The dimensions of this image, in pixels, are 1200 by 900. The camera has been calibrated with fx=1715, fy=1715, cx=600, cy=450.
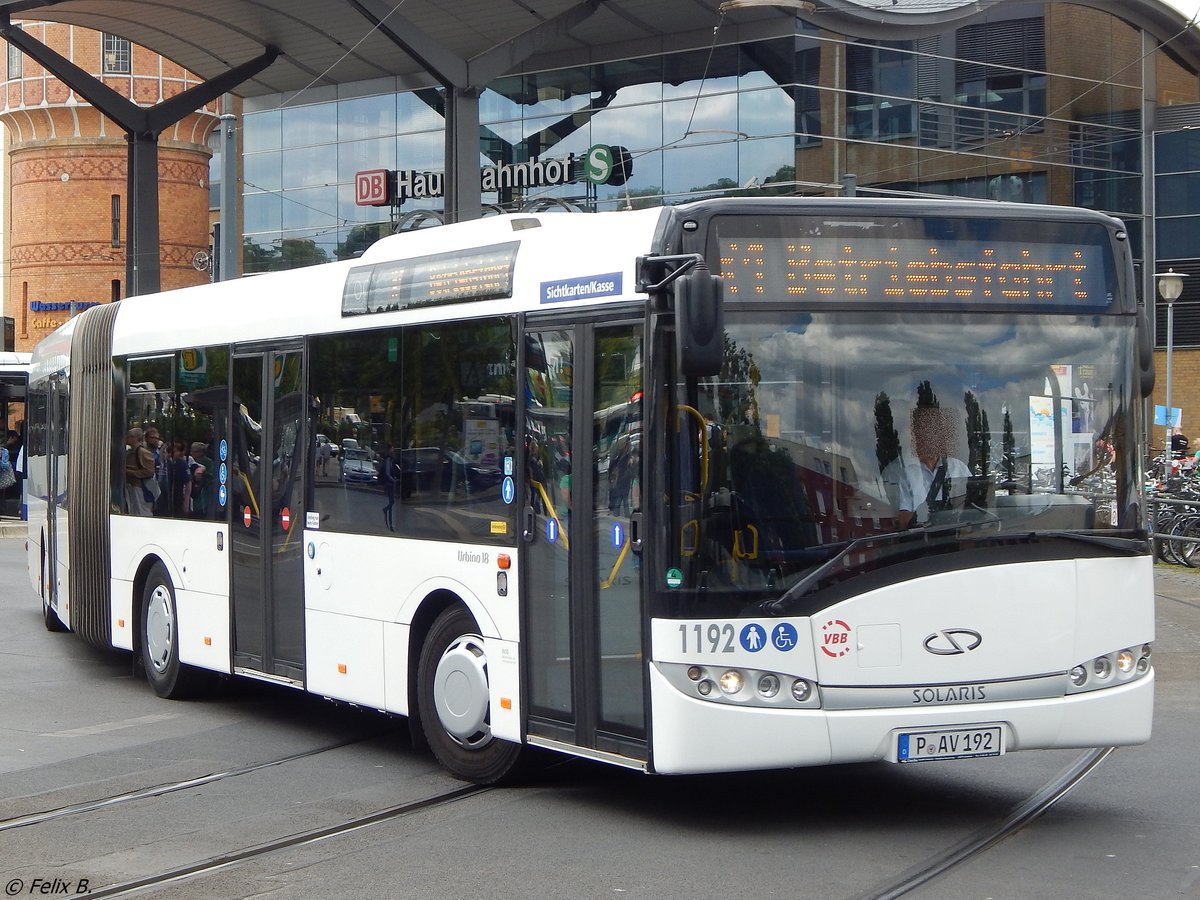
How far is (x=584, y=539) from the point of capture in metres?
7.78

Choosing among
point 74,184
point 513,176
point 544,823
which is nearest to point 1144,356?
point 544,823

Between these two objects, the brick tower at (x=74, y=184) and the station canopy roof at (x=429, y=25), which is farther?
the brick tower at (x=74, y=184)

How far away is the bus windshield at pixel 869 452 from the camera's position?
7.26 meters

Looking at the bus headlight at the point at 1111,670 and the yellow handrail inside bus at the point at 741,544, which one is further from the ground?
the yellow handrail inside bus at the point at 741,544

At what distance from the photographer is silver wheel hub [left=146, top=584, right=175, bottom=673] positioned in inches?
484

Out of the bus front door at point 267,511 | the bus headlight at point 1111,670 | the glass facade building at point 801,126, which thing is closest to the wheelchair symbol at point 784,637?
the bus headlight at point 1111,670

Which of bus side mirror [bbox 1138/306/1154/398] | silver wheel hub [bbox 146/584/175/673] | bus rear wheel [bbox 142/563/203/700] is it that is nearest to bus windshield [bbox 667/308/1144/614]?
bus side mirror [bbox 1138/306/1154/398]

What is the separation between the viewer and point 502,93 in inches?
1487

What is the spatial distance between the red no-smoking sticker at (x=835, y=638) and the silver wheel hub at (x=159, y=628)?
20.9 ft

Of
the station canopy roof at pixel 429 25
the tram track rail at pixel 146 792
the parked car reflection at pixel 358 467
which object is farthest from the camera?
the station canopy roof at pixel 429 25

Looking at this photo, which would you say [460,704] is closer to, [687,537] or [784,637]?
[687,537]

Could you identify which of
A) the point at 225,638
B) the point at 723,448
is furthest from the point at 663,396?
the point at 225,638

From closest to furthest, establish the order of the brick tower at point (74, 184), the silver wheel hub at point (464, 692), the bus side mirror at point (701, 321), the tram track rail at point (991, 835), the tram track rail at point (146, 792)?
the tram track rail at point (991, 835) → the bus side mirror at point (701, 321) → the tram track rail at point (146, 792) → the silver wheel hub at point (464, 692) → the brick tower at point (74, 184)

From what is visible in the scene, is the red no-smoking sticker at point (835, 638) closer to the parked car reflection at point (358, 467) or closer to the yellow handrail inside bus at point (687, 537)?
the yellow handrail inside bus at point (687, 537)
